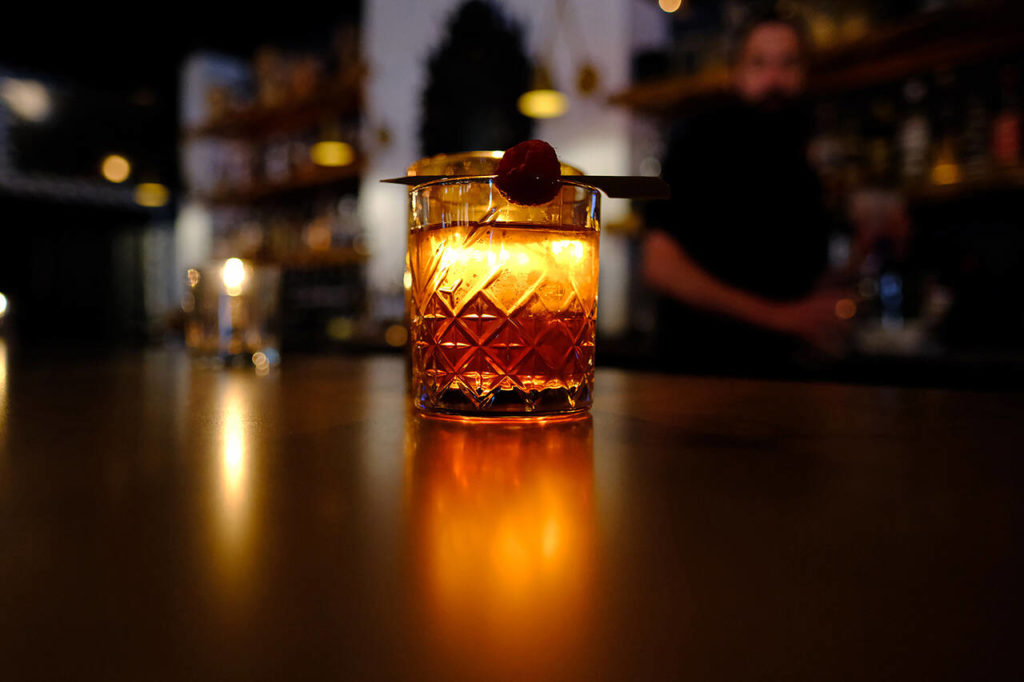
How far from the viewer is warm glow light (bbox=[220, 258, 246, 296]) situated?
1.04 meters

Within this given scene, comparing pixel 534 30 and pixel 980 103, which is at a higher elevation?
pixel 534 30

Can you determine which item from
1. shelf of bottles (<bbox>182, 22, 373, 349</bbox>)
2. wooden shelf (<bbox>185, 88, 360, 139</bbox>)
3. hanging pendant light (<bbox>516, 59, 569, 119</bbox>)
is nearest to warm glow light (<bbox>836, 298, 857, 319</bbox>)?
hanging pendant light (<bbox>516, 59, 569, 119</bbox>)

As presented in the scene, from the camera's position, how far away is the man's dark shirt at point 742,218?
1753 mm

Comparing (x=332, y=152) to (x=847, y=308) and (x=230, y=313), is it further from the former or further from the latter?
(x=230, y=313)

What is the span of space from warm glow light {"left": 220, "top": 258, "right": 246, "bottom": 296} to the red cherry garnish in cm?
71

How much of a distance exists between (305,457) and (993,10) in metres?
2.52

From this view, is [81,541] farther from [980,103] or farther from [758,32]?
[980,103]

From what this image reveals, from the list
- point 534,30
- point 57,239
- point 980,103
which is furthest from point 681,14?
point 57,239

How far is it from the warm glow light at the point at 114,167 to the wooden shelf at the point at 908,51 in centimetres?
478

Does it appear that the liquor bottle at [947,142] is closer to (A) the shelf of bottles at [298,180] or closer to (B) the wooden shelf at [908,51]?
(B) the wooden shelf at [908,51]

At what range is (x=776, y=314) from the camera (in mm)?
1692

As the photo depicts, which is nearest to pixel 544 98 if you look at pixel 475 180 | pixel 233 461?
pixel 475 180

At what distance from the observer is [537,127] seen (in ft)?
11.3

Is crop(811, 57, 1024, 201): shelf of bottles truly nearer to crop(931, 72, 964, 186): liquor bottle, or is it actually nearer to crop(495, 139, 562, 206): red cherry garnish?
crop(931, 72, 964, 186): liquor bottle
